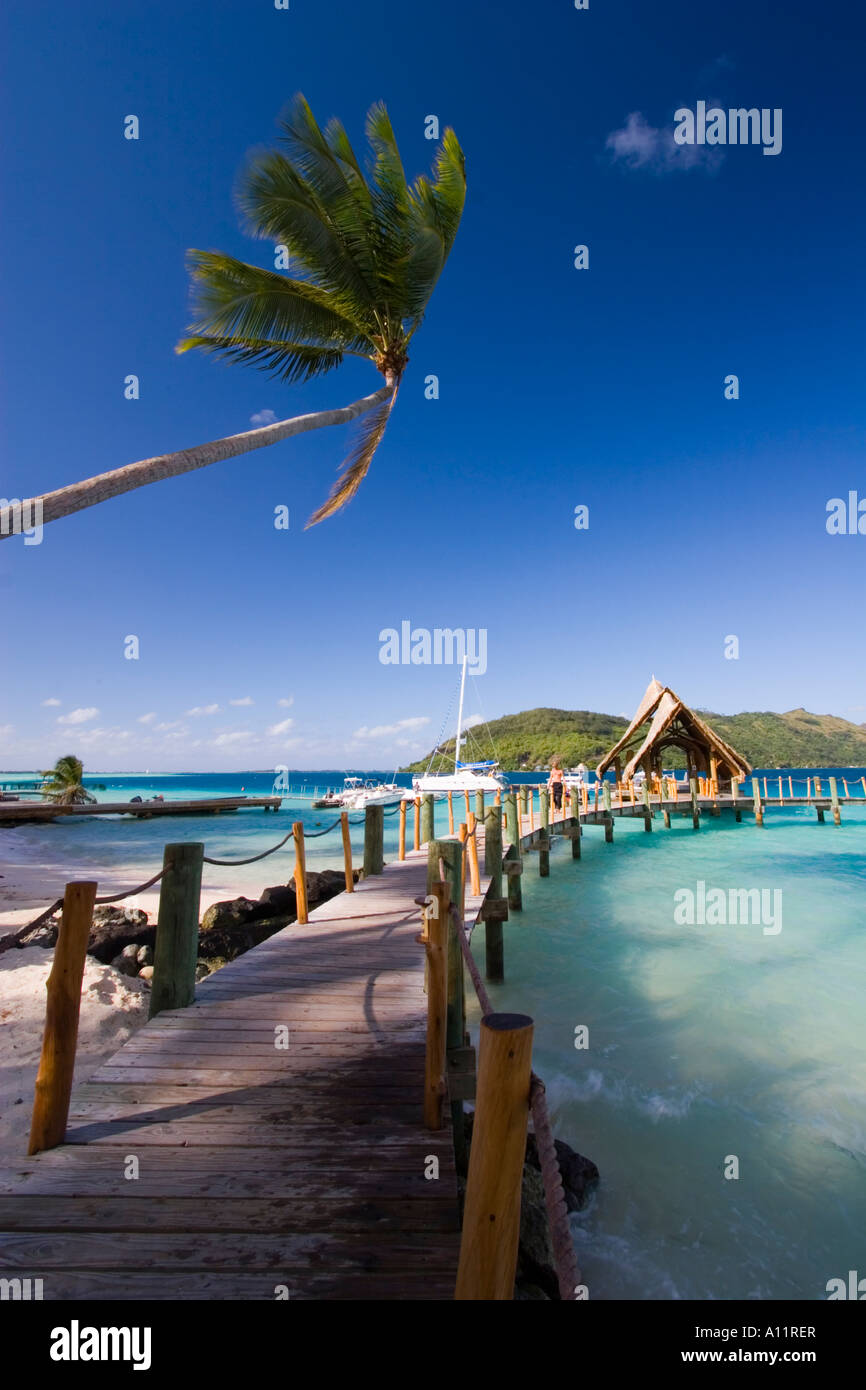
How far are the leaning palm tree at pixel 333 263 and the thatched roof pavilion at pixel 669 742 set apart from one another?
2144cm

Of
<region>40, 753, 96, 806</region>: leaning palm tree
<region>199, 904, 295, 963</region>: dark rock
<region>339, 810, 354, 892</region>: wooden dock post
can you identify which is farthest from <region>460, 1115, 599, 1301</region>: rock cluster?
<region>40, 753, 96, 806</region>: leaning palm tree

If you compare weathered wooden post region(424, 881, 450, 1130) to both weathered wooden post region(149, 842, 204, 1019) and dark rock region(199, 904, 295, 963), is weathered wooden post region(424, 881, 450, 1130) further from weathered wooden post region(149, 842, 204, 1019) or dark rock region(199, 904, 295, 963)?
dark rock region(199, 904, 295, 963)

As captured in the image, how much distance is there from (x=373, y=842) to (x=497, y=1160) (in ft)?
29.2

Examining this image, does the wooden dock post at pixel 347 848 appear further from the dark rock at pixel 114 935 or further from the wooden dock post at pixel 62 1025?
the wooden dock post at pixel 62 1025

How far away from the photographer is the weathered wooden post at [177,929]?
4586mm

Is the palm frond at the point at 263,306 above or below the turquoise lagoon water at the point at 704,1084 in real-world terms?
above

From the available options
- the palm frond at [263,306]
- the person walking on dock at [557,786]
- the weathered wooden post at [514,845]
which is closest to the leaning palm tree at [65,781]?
the person walking on dock at [557,786]

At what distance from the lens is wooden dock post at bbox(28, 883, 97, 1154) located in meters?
3.15

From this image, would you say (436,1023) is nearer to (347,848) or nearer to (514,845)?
(347,848)

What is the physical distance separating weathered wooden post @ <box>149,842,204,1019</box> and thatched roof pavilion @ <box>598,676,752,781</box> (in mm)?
23442

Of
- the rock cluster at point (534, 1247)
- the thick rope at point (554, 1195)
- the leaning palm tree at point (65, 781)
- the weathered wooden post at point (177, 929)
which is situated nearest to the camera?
the thick rope at point (554, 1195)

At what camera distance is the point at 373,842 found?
10.4 meters

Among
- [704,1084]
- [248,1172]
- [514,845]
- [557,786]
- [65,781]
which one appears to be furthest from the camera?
[65,781]

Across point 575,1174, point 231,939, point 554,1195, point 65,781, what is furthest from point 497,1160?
point 65,781
